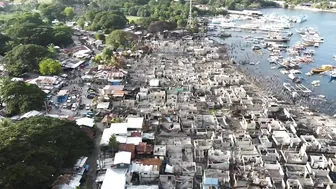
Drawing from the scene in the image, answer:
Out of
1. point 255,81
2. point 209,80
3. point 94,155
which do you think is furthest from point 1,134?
point 255,81

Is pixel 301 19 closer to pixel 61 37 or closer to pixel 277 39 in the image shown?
pixel 277 39

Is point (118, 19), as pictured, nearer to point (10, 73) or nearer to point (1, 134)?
point (10, 73)

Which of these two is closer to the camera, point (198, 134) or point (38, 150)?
point (38, 150)

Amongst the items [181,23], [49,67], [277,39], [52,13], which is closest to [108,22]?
[181,23]

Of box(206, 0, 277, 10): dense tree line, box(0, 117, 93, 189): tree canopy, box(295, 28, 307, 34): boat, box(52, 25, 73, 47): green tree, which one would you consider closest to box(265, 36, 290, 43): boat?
box(295, 28, 307, 34): boat

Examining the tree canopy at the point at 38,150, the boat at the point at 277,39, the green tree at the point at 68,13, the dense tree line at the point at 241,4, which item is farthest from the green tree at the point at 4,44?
the dense tree line at the point at 241,4

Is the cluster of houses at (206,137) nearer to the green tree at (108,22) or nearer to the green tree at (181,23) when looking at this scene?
the green tree at (108,22)

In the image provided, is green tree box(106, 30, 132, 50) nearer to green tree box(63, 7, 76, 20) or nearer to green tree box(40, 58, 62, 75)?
green tree box(40, 58, 62, 75)
